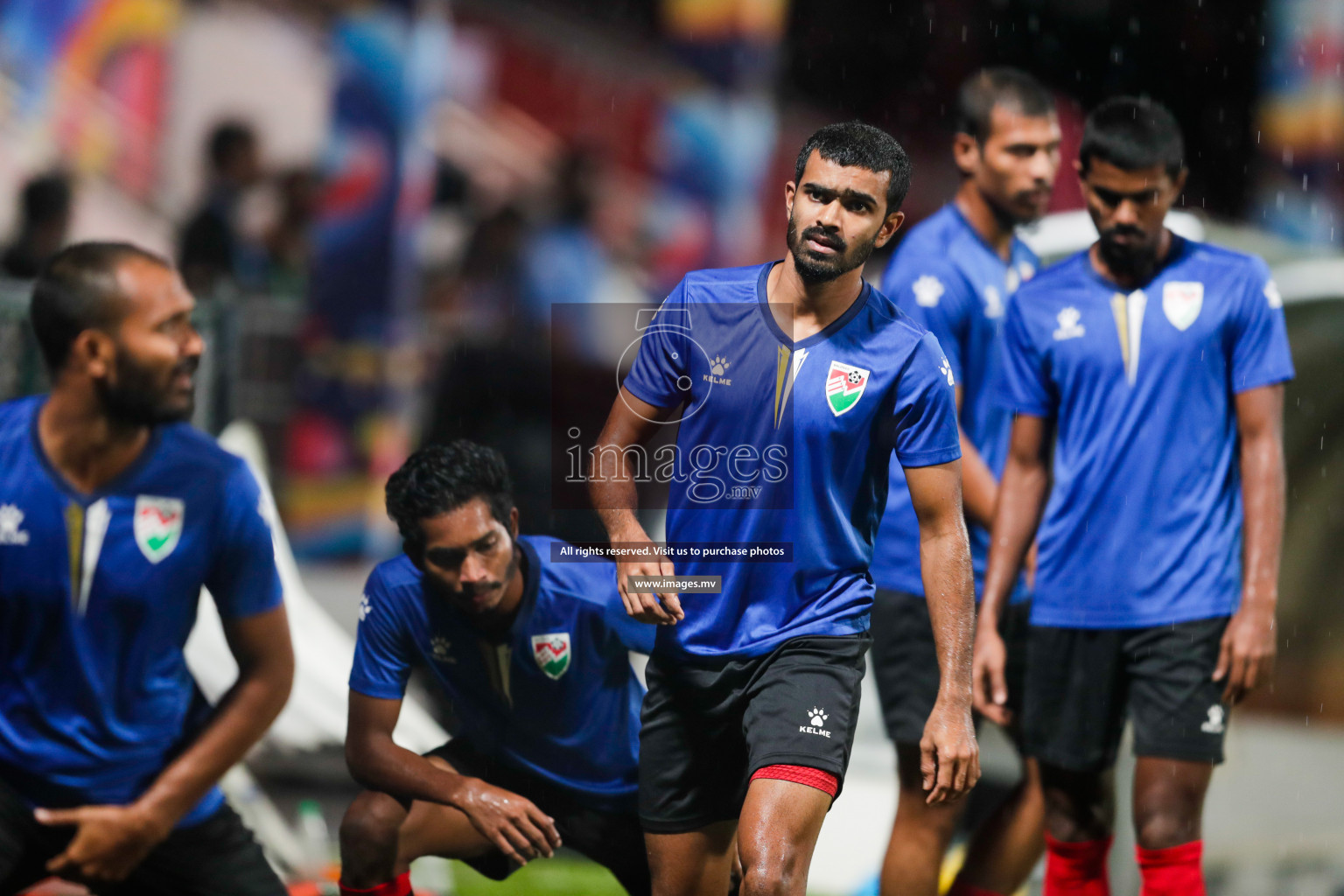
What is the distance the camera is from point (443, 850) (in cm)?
355

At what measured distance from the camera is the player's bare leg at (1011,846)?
12.9ft

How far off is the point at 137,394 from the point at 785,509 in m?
1.49

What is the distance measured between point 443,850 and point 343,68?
5490mm

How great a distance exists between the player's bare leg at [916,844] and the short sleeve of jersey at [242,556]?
1.74m

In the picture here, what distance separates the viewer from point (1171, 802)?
3.50m

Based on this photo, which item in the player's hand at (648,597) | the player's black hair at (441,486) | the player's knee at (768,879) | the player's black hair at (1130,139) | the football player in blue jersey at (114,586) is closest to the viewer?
the player's knee at (768,879)

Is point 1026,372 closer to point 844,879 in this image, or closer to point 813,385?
point 813,385

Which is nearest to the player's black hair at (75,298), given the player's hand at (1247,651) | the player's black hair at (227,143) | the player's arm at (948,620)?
the player's arm at (948,620)

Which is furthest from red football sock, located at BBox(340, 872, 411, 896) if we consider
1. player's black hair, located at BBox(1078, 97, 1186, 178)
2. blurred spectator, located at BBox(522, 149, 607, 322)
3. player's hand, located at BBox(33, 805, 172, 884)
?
blurred spectator, located at BBox(522, 149, 607, 322)

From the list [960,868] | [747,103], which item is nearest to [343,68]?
[747,103]

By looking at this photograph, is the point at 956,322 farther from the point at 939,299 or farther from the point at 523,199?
the point at 523,199

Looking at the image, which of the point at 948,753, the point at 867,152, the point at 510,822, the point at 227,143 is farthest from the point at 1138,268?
the point at 227,143

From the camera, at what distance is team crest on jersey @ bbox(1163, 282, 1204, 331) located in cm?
359

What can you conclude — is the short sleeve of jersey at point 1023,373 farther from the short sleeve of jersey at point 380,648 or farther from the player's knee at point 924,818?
the short sleeve of jersey at point 380,648
